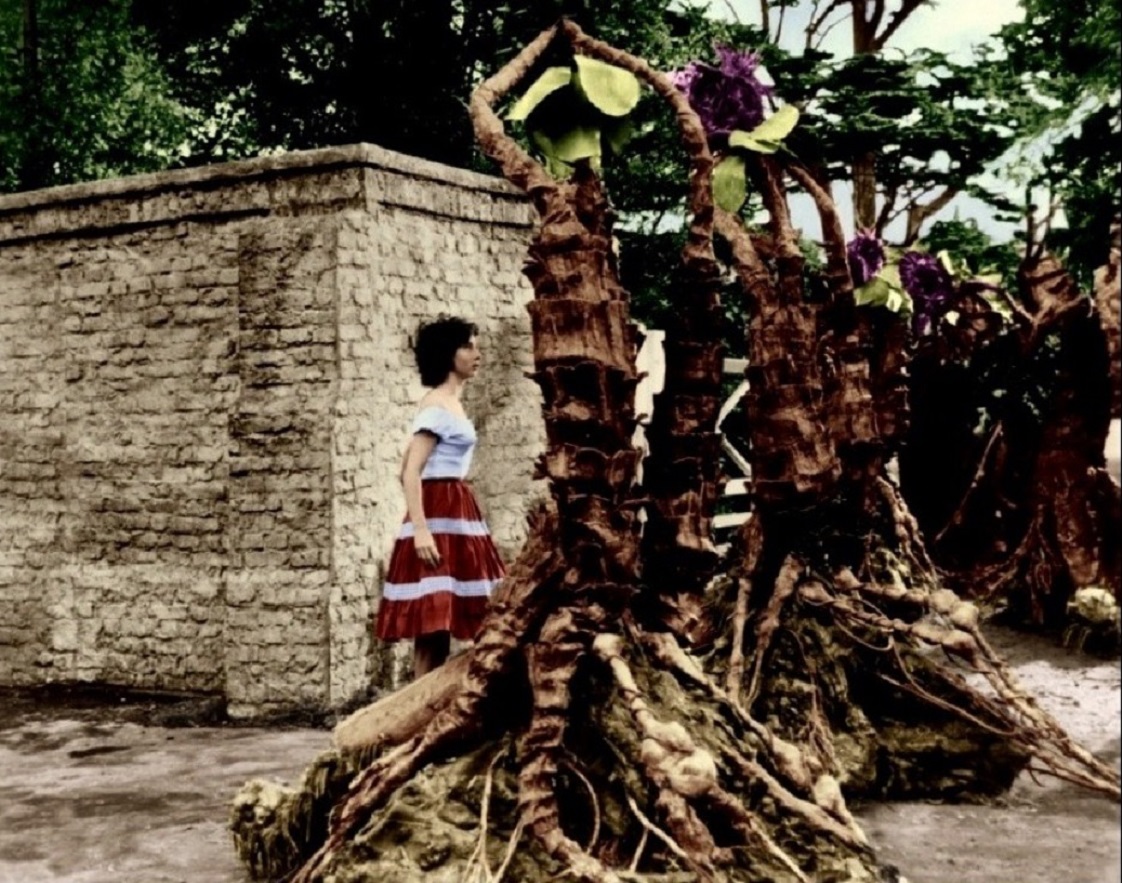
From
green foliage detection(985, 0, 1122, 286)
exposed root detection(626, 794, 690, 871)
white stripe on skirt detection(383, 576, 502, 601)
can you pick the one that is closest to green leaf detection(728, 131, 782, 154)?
green foliage detection(985, 0, 1122, 286)

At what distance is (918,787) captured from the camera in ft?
19.0

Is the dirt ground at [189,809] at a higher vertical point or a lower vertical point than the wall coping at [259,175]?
lower

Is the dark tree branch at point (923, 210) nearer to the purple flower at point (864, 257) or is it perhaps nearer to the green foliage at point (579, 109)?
the purple flower at point (864, 257)

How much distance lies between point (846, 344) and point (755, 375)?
92 centimetres

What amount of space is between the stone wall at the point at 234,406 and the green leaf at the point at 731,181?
296cm

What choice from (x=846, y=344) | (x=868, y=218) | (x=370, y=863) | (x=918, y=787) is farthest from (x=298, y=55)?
(x=370, y=863)

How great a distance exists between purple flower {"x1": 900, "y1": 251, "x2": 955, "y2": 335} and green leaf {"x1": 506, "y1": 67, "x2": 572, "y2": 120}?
6.77m

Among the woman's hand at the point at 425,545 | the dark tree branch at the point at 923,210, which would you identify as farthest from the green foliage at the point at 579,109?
the dark tree branch at the point at 923,210

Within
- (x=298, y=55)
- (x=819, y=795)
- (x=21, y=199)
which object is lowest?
(x=819, y=795)

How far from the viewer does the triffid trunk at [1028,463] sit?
9367 mm

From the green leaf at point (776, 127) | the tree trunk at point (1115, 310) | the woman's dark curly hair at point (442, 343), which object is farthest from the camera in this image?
the woman's dark curly hair at point (442, 343)

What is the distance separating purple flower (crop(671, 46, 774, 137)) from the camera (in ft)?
17.1

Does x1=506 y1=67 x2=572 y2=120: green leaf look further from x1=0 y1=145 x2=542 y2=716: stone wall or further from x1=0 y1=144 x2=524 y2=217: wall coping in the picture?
x1=0 y1=145 x2=542 y2=716: stone wall

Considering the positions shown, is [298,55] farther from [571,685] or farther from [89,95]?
[571,685]
